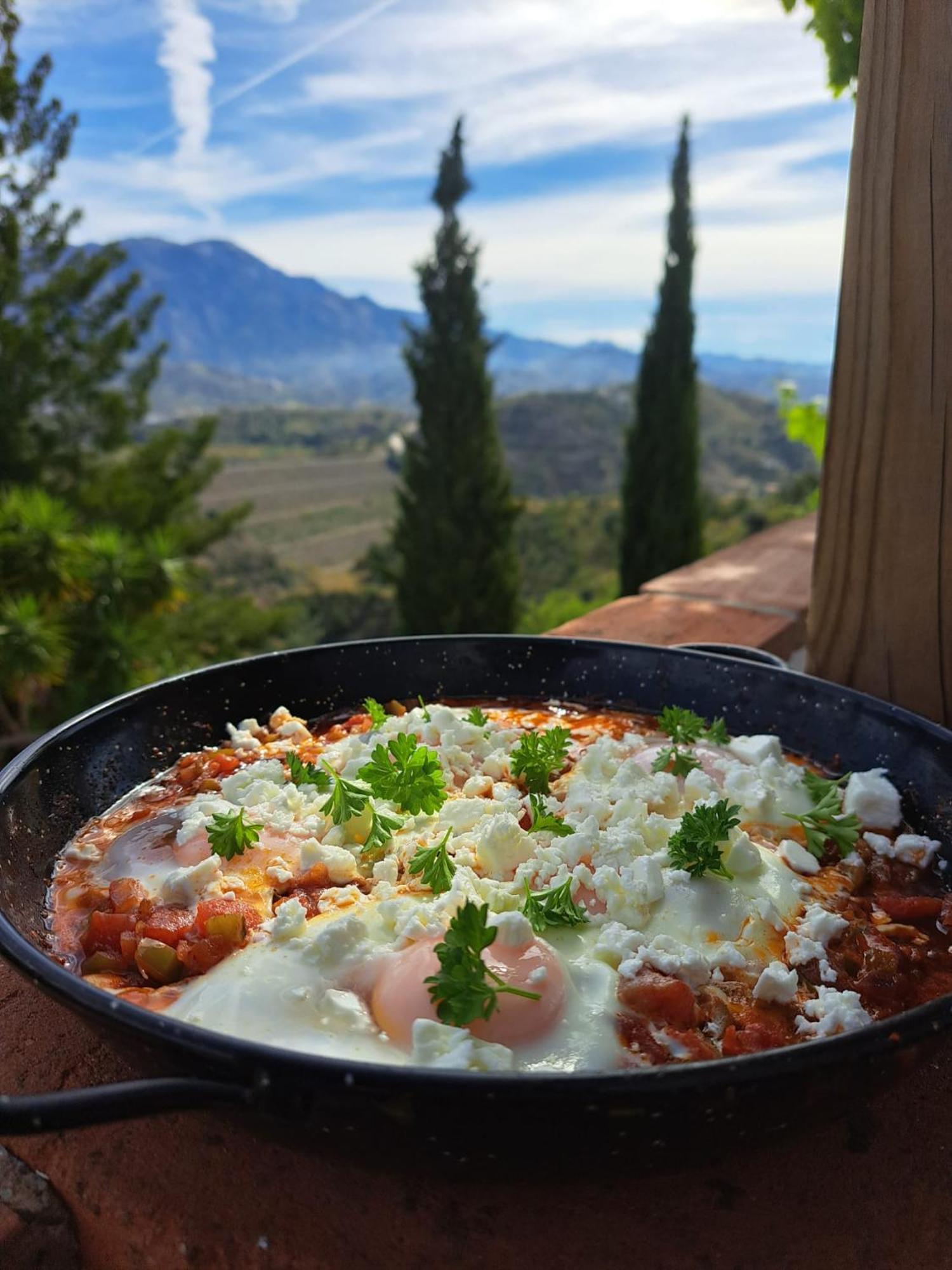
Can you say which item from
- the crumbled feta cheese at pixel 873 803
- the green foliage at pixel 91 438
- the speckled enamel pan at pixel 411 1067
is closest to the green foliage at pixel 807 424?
the speckled enamel pan at pixel 411 1067

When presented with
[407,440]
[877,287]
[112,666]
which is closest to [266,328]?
[407,440]

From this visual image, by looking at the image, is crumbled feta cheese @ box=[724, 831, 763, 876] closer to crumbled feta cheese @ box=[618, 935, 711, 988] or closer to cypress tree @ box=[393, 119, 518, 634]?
crumbled feta cheese @ box=[618, 935, 711, 988]

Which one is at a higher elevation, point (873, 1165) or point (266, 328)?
point (266, 328)

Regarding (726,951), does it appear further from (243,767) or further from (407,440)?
(407,440)

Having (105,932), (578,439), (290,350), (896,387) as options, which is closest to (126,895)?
(105,932)

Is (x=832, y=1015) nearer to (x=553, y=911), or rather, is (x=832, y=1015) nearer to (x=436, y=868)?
(x=553, y=911)

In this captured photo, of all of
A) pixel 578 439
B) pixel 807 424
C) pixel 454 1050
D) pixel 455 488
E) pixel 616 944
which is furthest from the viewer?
pixel 578 439
